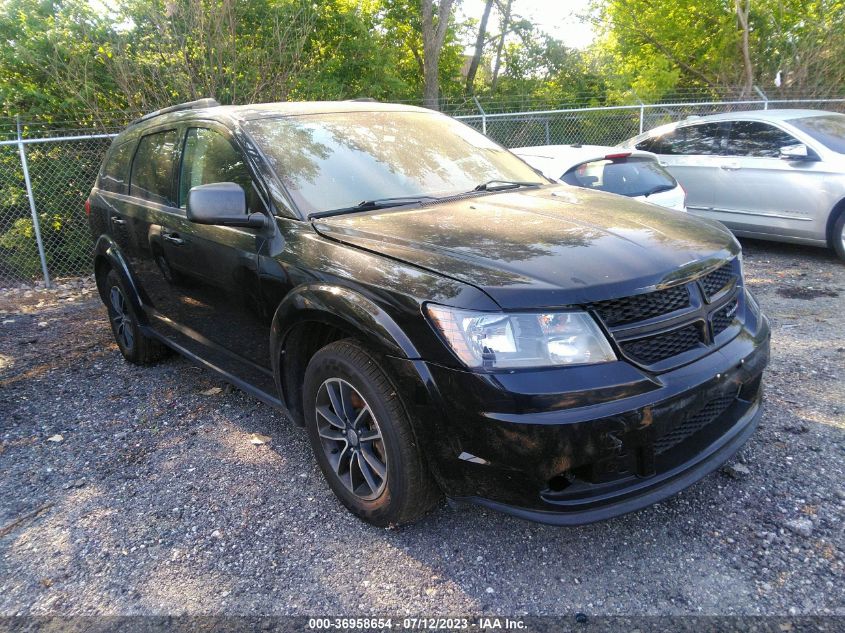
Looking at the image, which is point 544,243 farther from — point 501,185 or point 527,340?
point 501,185

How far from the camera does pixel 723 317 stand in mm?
2844

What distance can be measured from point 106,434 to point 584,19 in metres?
23.5

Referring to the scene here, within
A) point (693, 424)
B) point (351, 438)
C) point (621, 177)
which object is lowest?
point (351, 438)

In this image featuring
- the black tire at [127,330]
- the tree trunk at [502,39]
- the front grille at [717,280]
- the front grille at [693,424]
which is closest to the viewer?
the front grille at [693,424]

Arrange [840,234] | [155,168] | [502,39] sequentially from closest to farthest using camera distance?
[155,168] < [840,234] < [502,39]

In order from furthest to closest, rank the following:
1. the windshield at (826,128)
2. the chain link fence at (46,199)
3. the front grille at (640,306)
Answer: the chain link fence at (46,199) → the windshield at (826,128) → the front grille at (640,306)

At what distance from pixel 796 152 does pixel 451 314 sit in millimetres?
6542

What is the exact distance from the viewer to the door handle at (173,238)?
3.90 meters

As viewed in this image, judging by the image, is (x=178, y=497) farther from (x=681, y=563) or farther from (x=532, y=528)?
(x=681, y=563)

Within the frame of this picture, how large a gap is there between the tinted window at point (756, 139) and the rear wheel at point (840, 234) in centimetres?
101

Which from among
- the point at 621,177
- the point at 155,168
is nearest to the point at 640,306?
the point at 155,168

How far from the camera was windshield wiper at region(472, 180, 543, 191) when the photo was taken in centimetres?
367

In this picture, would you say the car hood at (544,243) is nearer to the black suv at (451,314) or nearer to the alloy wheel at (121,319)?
the black suv at (451,314)

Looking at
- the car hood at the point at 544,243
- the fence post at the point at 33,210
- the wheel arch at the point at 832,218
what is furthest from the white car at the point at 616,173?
the fence post at the point at 33,210
